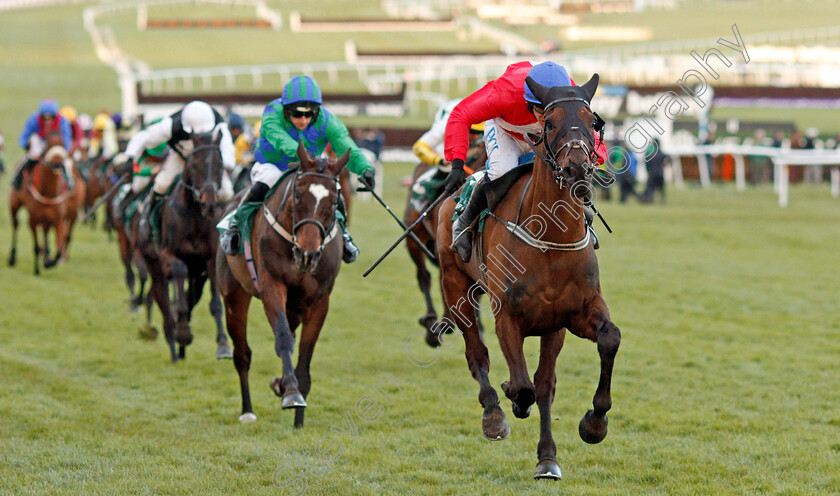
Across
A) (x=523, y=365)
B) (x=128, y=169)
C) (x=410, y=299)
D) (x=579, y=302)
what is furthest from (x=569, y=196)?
(x=410, y=299)

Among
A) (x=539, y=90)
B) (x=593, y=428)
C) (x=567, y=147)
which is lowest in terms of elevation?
(x=593, y=428)

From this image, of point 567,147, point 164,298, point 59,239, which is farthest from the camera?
point 59,239

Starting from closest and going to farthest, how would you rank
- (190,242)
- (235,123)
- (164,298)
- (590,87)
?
(590,87) → (190,242) → (164,298) → (235,123)

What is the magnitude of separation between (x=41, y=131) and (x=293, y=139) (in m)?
8.58

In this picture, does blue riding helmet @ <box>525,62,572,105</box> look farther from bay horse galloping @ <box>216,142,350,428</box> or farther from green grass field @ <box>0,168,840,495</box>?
green grass field @ <box>0,168,840,495</box>

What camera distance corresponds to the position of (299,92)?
23.3 feet

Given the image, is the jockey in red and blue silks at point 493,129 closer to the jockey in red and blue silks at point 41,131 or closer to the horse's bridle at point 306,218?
the horse's bridle at point 306,218

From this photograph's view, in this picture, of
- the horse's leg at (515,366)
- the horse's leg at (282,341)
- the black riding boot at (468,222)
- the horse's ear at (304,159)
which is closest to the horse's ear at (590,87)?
the black riding boot at (468,222)

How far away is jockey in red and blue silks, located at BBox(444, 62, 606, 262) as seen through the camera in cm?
568

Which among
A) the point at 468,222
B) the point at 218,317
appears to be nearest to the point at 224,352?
the point at 218,317

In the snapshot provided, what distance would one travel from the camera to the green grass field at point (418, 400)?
5.71 metres

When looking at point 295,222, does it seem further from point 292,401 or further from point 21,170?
point 21,170

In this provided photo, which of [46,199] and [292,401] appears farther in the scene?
[46,199]

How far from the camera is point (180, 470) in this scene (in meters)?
5.85
